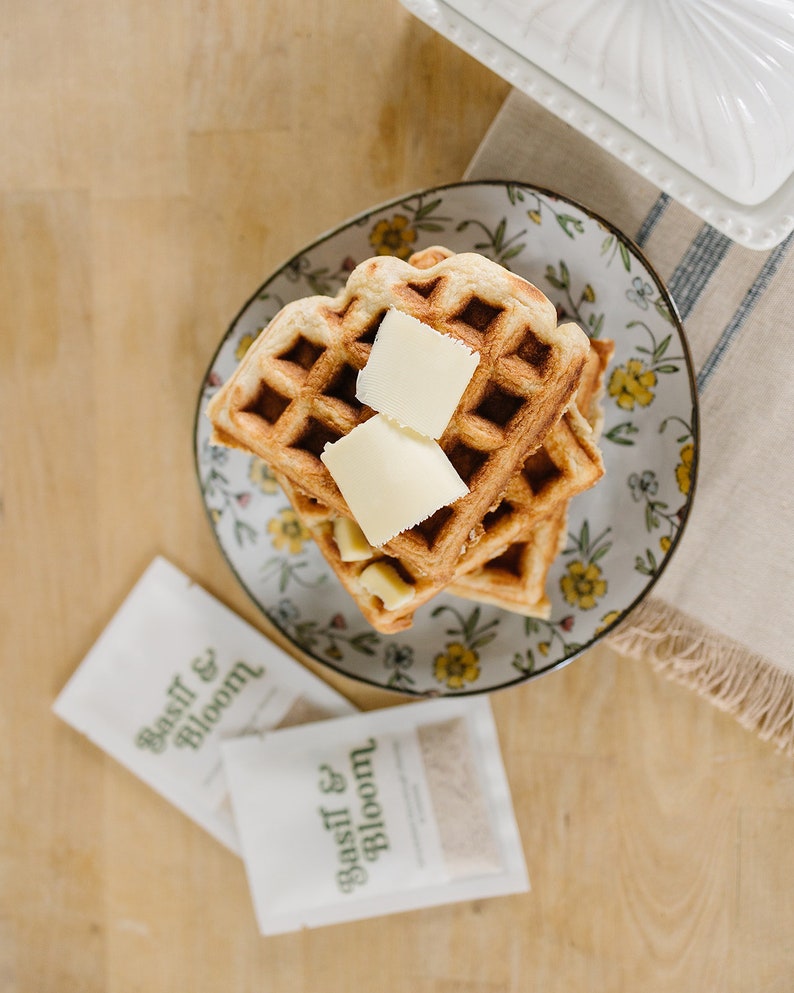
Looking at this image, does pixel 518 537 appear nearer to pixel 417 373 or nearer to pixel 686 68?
pixel 417 373

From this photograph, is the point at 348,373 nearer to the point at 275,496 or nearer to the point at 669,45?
the point at 275,496

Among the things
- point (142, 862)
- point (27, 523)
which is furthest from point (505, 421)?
point (142, 862)

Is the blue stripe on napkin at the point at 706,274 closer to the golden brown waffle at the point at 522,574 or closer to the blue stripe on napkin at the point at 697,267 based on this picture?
the blue stripe on napkin at the point at 697,267

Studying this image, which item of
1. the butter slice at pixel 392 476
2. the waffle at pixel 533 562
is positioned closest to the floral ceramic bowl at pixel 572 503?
the waffle at pixel 533 562

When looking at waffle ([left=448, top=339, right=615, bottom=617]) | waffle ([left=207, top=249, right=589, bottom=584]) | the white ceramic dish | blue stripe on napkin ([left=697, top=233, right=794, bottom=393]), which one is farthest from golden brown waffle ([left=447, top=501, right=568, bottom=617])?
the white ceramic dish

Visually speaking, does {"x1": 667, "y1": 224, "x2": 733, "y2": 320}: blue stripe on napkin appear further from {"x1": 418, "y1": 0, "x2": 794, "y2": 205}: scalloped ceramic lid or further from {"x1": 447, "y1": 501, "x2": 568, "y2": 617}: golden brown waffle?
{"x1": 447, "y1": 501, "x2": 568, "y2": 617}: golden brown waffle

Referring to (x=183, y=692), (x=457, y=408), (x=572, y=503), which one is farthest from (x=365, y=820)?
(x=457, y=408)
